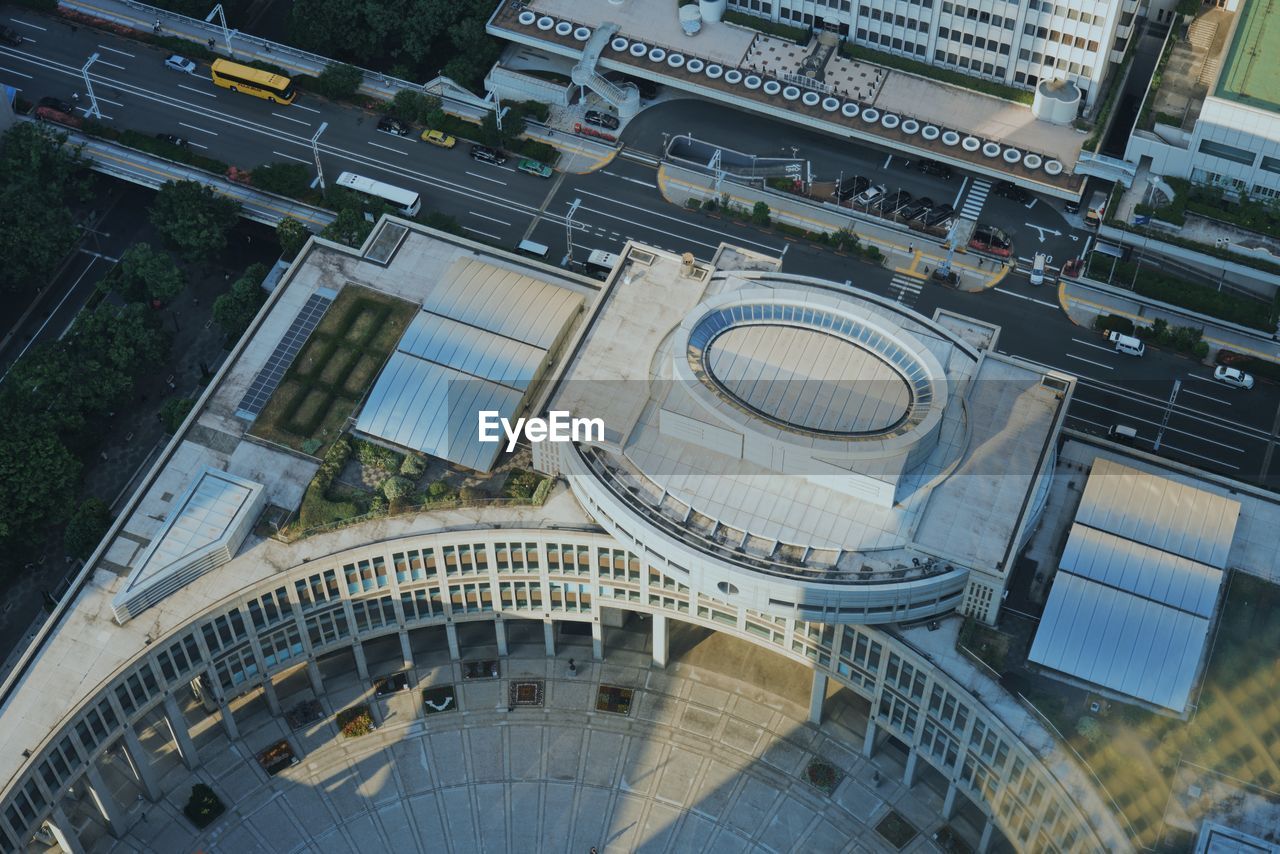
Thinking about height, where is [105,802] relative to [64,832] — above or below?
above

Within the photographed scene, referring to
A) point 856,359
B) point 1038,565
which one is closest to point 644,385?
point 856,359

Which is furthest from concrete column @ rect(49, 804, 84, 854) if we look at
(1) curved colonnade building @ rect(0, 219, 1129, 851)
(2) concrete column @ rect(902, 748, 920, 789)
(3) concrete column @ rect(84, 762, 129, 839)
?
(2) concrete column @ rect(902, 748, 920, 789)

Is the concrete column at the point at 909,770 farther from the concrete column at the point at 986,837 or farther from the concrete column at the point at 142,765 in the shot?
the concrete column at the point at 142,765

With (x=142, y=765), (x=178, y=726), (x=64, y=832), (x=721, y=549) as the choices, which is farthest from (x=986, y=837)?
(x=64, y=832)

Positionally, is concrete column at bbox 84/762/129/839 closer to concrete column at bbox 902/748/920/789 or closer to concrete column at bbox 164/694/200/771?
concrete column at bbox 164/694/200/771

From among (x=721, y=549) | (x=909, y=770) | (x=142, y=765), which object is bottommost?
(x=142, y=765)

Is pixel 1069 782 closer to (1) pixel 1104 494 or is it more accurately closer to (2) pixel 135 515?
(1) pixel 1104 494

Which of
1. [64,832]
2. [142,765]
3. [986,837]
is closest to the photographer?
[64,832]

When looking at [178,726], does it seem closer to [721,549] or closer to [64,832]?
[64,832]
